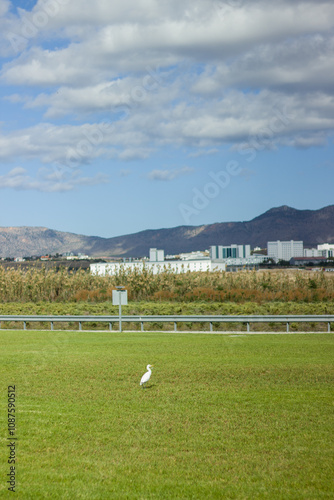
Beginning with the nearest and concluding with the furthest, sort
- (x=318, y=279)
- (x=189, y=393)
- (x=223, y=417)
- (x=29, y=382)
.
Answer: (x=223, y=417) < (x=189, y=393) < (x=29, y=382) < (x=318, y=279)

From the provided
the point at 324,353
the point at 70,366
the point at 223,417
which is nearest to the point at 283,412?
the point at 223,417

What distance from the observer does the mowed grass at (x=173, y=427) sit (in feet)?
21.2

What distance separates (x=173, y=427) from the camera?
8555 mm

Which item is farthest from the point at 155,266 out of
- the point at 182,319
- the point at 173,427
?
the point at 173,427

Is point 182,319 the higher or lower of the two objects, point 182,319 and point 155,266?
the lower

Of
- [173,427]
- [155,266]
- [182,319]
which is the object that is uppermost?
[155,266]

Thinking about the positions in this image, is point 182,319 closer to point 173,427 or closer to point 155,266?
point 173,427

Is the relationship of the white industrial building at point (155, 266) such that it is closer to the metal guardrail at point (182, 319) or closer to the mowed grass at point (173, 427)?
the metal guardrail at point (182, 319)

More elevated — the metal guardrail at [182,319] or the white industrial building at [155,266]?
the white industrial building at [155,266]

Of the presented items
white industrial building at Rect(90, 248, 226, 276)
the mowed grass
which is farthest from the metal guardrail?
white industrial building at Rect(90, 248, 226, 276)

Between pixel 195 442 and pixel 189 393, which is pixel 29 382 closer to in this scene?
pixel 189 393

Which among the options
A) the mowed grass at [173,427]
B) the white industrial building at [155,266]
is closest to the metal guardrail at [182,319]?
the mowed grass at [173,427]

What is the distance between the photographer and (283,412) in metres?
9.38

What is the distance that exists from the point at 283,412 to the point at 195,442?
210 centimetres
